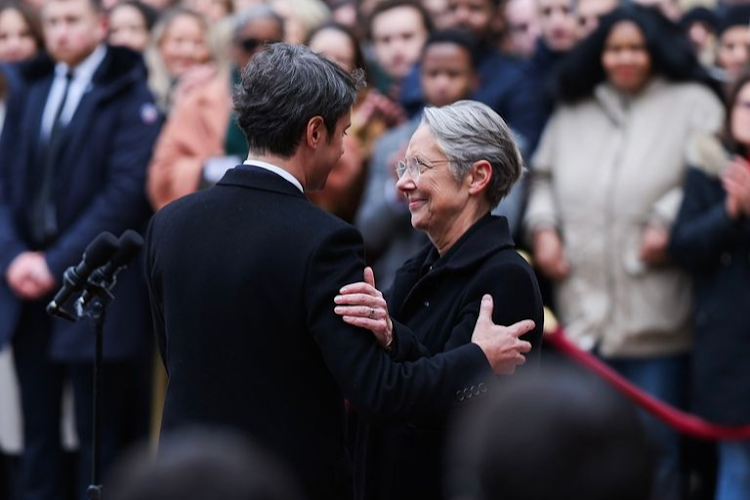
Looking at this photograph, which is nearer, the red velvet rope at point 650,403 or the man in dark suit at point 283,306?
the man in dark suit at point 283,306

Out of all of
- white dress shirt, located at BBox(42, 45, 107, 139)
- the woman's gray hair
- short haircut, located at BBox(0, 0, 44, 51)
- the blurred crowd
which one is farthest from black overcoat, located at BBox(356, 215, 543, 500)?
short haircut, located at BBox(0, 0, 44, 51)

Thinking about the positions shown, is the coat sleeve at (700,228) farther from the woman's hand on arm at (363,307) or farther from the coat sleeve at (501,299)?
the woman's hand on arm at (363,307)

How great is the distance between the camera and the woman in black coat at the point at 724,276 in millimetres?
6082

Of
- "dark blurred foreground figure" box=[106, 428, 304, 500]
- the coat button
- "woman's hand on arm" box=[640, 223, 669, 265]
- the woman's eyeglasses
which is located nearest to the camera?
"dark blurred foreground figure" box=[106, 428, 304, 500]

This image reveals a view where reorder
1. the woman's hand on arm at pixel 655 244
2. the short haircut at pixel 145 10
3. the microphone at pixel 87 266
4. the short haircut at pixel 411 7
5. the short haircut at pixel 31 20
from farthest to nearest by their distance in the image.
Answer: the short haircut at pixel 145 10 < the short haircut at pixel 31 20 < the short haircut at pixel 411 7 < the woman's hand on arm at pixel 655 244 < the microphone at pixel 87 266

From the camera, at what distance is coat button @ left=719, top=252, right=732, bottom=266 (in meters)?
6.19

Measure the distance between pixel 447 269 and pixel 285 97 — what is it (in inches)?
29.5

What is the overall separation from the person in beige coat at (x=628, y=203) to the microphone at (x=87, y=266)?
9.20ft

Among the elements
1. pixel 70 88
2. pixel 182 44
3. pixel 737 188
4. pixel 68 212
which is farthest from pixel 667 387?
pixel 182 44

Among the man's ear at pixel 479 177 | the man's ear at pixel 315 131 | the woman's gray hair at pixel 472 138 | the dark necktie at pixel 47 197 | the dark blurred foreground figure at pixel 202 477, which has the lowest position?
the dark necktie at pixel 47 197

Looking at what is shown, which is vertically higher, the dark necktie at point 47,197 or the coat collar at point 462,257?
the coat collar at point 462,257

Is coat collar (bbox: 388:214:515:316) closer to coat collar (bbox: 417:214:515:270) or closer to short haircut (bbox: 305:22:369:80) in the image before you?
coat collar (bbox: 417:214:515:270)

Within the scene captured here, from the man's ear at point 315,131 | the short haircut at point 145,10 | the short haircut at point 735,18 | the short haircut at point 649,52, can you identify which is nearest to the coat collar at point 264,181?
the man's ear at point 315,131

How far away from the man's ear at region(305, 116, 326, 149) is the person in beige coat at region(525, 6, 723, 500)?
10.0 ft
